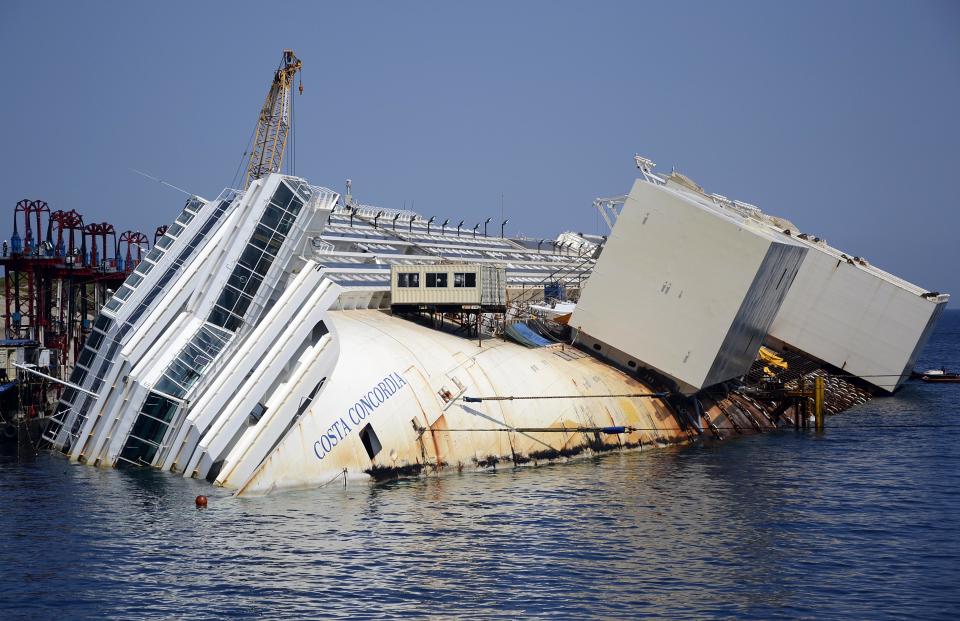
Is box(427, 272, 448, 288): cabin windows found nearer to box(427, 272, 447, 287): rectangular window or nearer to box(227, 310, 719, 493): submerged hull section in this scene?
box(427, 272, 447, 287): rectangular window

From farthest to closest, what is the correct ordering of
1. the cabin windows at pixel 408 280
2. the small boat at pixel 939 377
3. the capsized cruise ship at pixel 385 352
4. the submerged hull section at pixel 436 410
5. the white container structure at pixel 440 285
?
the small boat at pixel 939 377 < the cabin windows at pixel 408 280 < the white container structure at pixel 440 285 < the capsized cruise ship at pixel 385 352 < the submerged hull section at pixel 436 410

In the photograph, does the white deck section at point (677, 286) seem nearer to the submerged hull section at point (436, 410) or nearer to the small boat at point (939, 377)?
the submerged hull section at point (436, 410)

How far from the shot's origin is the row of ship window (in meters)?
78.1

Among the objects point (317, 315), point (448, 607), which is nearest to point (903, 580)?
point (448, 607)

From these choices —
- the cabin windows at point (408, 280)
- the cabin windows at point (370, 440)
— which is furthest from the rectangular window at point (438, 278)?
the cabin windows at point (370, 440)

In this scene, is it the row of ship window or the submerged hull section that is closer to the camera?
the submerged hull section

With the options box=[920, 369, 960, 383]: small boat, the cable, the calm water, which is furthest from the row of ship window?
box=[920, 369, 960, 383]: small boat

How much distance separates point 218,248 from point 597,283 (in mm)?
29683

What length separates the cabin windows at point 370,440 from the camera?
62.4m

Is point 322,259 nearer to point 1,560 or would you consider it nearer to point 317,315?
point 317,315

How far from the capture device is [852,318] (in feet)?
382

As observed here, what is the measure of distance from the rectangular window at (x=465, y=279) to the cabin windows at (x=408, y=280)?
9.35 feet

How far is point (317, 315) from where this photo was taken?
206ft

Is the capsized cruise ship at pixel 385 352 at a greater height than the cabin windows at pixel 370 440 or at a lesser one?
greater
